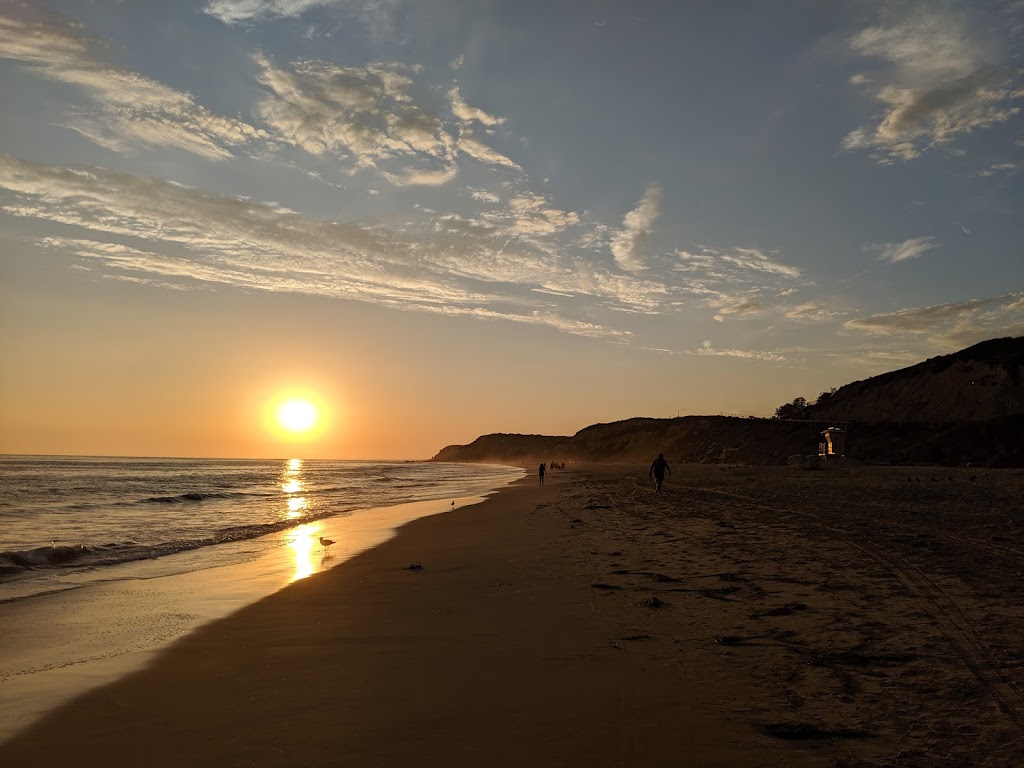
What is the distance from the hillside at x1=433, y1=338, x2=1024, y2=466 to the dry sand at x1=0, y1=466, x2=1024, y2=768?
47.0 m

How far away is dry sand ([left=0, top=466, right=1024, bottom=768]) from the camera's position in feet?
14.7

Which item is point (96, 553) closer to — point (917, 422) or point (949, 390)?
point (917, 422)

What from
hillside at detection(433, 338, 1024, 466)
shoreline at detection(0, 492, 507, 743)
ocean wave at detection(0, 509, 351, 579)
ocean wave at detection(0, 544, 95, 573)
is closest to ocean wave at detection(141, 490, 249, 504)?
ocean wave at detection(0, 509, 351, 579)

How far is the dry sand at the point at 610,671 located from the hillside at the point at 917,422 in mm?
47004

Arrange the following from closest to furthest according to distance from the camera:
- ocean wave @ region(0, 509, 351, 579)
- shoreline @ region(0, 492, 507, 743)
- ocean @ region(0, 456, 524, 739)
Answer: shoreline @ region(0, 492, 507, 743)
ocean @ region(0, 456, 524, 739)
ocean wave @ region(0, 509, 351, 579)

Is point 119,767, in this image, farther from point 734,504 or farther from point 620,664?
point 734,504

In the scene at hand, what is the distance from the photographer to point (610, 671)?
597 centimetres

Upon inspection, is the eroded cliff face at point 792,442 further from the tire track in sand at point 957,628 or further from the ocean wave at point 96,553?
the ocean wave at point 96,553

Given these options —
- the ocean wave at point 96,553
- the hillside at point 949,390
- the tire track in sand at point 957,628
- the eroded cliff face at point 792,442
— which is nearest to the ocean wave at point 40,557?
the ocean wave at point 96,553

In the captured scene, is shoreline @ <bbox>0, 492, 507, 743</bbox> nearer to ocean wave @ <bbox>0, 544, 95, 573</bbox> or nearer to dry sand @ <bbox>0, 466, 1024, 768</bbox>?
dry sand @ <bbox>0, 466, 1024, 768</bbox>

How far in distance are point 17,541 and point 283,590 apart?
1179cm

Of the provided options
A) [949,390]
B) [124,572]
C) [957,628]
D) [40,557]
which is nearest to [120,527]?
[40,557]

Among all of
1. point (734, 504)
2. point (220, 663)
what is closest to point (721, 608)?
point (220, 663)

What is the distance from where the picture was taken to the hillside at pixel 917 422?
166 ft
